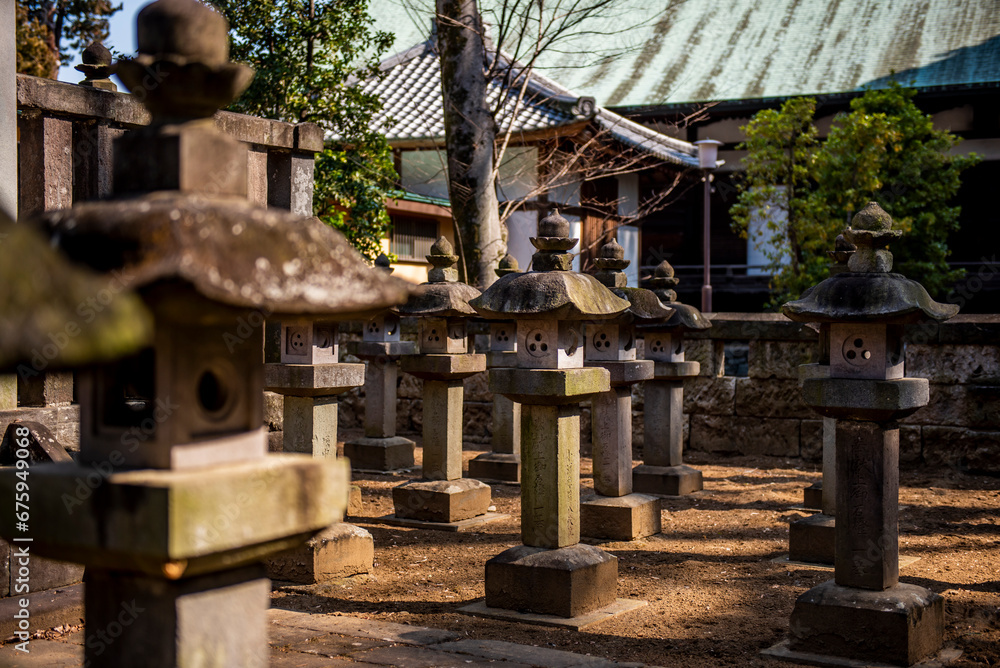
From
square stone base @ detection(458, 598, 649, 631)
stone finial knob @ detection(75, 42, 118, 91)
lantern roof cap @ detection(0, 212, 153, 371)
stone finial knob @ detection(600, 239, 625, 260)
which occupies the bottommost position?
square stone base @ detection(458, 598, 649, 631)

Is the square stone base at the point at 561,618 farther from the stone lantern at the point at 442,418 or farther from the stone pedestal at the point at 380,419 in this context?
the stone pedestal at the point at 380,419

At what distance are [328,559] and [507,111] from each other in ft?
38.1

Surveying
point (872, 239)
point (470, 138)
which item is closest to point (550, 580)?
point (872, 239)

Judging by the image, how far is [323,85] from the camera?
1165cm

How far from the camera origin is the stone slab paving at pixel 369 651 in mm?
4656

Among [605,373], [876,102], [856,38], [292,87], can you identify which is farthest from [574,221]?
[605,373]

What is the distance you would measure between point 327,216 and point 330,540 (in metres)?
6.41

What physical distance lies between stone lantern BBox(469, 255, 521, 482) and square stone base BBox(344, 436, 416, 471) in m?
1.07

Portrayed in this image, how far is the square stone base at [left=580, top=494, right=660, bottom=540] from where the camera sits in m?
8.09

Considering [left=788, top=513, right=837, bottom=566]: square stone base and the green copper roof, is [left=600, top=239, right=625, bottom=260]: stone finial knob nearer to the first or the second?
[left=788, top=513, right=837, bottom=566]: square stone base

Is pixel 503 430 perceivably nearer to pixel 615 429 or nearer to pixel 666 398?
pixel 666 398

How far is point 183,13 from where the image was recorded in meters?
2.44

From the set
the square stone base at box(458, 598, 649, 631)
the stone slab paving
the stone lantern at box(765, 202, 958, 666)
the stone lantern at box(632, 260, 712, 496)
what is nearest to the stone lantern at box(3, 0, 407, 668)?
the stone slab paving

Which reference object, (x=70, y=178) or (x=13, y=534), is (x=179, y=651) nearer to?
(x=13, y=534)
